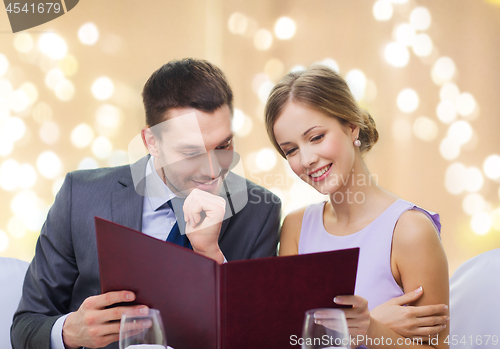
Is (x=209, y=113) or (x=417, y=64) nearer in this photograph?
(x=209, y=113)

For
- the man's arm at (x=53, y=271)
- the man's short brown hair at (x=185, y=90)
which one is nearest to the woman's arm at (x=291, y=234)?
the man's short brown hair at (x=185, y=90)

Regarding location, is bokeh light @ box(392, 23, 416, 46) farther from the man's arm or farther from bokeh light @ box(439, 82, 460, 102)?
the man's arm

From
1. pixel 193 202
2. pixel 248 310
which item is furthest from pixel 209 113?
pixel 248 310

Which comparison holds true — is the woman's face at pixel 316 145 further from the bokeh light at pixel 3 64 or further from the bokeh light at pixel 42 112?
the bokeh light at pixel 3 64

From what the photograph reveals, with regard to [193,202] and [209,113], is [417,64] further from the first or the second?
[193,202]

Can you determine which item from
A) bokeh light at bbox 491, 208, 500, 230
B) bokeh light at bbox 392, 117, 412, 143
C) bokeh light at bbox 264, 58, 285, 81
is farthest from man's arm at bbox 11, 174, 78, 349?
bokeh light at bbox 491, 208, 500, 230

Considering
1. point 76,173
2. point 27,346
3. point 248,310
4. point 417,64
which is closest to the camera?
point 248,310

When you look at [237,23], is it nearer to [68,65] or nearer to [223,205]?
[68,65]

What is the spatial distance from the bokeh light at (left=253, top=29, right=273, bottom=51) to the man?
83cm

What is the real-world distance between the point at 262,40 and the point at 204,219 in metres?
1.27

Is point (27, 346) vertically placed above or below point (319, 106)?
below

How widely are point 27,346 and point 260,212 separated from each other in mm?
726

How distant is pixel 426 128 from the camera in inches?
77.3

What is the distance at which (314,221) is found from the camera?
1.40 m
